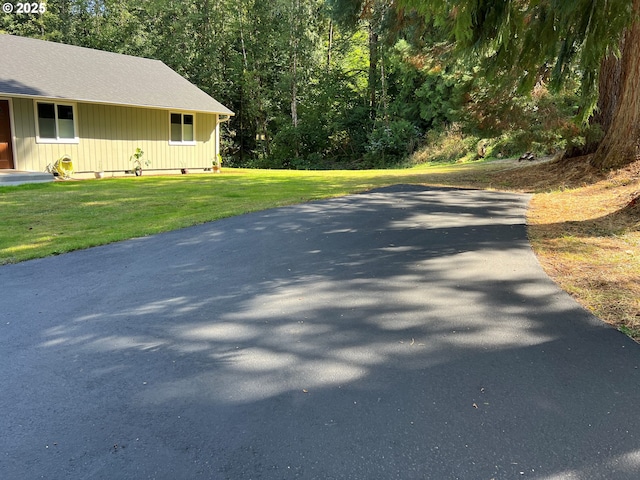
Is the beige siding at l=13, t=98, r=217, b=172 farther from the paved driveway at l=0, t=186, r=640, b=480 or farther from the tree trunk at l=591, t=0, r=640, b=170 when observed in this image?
the tree trunk at l=591, t=0, r=640, b=170

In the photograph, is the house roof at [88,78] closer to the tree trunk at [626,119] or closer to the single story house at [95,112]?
the single story house at [95,112]

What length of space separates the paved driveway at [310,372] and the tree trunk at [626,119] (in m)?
8.18

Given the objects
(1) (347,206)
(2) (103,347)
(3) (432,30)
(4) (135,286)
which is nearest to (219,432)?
(2) (103,347)

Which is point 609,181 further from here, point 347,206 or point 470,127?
point 347,206

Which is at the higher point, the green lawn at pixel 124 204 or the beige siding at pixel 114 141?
the beige siding at pixel 114 141

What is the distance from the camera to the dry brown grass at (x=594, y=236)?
442 centimetres

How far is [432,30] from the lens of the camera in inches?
516

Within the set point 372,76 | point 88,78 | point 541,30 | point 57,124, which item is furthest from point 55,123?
point 372,76

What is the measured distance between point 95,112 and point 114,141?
115 centimetres

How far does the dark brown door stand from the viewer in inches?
569

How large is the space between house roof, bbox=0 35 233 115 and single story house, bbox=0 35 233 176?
0.03 meters

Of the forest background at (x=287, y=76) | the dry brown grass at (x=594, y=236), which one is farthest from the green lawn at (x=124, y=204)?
the forest background at (x=287, y=76)

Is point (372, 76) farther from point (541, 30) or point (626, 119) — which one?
point (541, 30)

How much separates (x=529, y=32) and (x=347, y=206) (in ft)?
14.9
